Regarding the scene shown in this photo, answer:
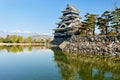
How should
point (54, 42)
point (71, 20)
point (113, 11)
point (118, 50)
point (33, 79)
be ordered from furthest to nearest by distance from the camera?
point (54, 42)
point (71, 20)
point (113, 11)
point (118, 50)
point (33, 79)

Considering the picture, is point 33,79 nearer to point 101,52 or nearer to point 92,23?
point 101,52

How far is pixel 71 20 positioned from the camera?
57781 millimetres

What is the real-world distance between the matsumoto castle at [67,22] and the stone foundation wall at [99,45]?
1541 cm

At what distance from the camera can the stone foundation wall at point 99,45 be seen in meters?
30.2

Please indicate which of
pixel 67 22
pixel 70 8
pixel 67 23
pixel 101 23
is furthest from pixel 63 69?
pixel 70 8

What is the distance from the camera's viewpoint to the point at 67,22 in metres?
58.0

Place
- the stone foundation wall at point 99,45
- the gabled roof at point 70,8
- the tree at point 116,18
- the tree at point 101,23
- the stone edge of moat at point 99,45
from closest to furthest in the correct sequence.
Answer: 1. the stone edge of moat at point 99,45
2. the stone foundation wall at point 99,45
3. the tree at point 116,18
4. the tree at point 101,23
5. the gabled roof at point 70,8

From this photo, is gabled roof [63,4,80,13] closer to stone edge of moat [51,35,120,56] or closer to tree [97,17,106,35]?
stone edge of moat [51,35,120,56]

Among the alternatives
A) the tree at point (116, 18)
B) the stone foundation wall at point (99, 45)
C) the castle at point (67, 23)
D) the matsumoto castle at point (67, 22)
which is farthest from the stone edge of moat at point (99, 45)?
the castle at point (67, 23)

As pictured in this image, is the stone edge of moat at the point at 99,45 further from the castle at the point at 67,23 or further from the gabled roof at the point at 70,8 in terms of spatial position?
the gabled roof at the point at 70,8

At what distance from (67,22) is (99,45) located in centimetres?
2555

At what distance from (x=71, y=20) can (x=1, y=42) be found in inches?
1596

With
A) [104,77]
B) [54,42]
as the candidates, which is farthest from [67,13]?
[104,77]

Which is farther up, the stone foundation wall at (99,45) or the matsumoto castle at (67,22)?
the matsumoto castle at (67,22)
